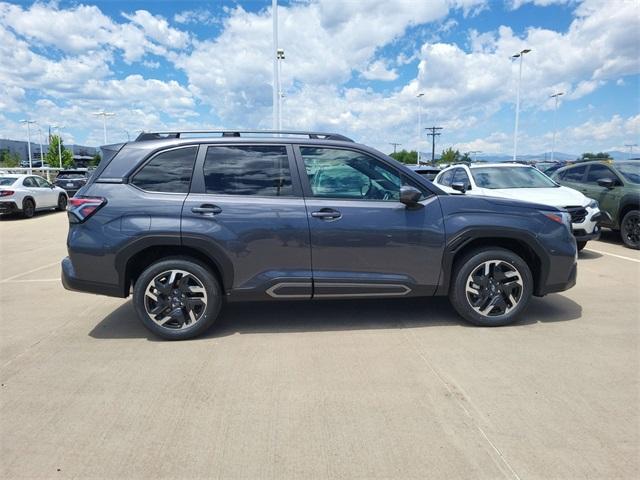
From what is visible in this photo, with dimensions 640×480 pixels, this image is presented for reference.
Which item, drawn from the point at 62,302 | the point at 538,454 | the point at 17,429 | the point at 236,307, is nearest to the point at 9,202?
the point at 62,302

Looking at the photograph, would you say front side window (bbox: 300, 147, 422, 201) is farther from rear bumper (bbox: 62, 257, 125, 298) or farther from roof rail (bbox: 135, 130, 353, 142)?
rear bumper (bbox: 62, 257, 125, 298)

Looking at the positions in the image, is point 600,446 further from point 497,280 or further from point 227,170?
point 227,170

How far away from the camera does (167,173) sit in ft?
Result: 13.8

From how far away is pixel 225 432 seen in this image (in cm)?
279

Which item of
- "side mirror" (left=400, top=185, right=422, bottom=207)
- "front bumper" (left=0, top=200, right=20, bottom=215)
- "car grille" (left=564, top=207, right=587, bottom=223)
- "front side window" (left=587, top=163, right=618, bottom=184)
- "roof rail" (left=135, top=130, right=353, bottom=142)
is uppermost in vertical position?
"roof rail" (left=135, top=130, right=353, bottom=142)

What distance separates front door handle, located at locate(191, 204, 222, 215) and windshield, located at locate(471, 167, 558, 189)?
6.22m

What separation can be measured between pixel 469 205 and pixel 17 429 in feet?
12.7

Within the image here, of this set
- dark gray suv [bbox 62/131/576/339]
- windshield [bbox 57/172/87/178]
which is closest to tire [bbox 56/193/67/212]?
windshield [bbox 57/172/87/178]

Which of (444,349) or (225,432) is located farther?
(444,349)

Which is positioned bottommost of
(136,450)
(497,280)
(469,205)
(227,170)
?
(136,450)

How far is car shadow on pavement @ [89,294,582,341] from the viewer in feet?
14.8

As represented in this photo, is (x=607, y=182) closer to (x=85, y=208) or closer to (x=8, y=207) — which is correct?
(x=85, y=208)

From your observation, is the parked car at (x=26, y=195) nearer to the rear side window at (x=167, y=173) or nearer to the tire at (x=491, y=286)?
the rear side window at (x=167, y=173)

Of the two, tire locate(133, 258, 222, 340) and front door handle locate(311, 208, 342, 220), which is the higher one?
front door handle locate(311, 208, 342, 220)
